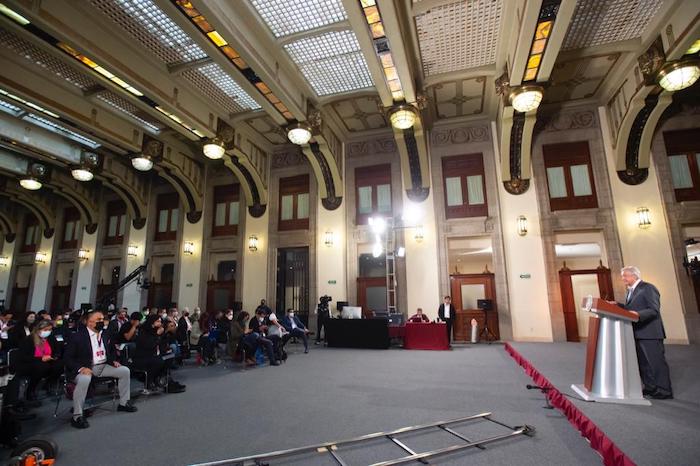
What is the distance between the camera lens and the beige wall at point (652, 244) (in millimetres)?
8430

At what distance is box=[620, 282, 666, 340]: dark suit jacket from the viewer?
374 centimetres

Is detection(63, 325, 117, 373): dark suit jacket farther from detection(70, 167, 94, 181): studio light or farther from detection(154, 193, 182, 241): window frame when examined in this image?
detection(154, 193, 182, 241): window frame

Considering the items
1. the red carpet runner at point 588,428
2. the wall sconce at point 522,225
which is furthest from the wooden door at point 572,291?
the red carpet runner at point 588,428

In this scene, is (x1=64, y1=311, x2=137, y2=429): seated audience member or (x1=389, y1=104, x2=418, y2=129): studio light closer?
(x1=64, y1=311, x2=137, y2=429): seated audience member

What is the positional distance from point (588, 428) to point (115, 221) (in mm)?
16632

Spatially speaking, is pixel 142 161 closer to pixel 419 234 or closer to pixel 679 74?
pixel 419 234

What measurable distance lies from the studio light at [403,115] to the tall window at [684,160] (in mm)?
6819

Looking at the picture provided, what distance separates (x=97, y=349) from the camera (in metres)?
4.12

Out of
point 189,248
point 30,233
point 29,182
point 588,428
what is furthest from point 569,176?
point 30,233

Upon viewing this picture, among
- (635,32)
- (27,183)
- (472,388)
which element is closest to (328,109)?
(635,32)

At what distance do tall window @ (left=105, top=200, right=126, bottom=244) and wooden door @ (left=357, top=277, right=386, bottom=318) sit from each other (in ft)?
33.6

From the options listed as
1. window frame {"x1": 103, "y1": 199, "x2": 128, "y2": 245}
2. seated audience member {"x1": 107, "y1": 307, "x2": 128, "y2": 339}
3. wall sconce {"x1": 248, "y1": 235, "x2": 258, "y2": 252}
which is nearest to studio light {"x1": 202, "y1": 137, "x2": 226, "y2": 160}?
wall sconce {"x1": 248, "y1": 235, "x2": 258, "y2": 252}

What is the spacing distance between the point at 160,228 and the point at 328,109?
27.7 ft

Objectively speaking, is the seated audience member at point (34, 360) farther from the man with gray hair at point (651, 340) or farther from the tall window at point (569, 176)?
the tall window at point (569, 176)
